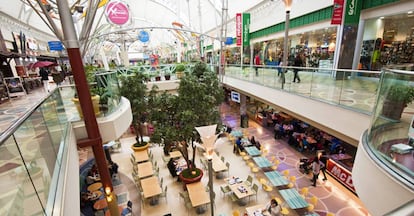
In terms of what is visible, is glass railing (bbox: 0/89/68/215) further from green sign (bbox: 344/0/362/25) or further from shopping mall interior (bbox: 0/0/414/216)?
green sign (bbox: 344/0/362/25)

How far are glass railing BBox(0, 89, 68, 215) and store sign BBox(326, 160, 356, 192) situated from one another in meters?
11.7

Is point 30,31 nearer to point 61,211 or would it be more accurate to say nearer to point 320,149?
point 61,211

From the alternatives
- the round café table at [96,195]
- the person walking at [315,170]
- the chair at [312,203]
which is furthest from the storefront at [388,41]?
the round café table at [96,195]

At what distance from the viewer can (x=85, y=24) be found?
6.55 meters

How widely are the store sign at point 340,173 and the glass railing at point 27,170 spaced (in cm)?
1167

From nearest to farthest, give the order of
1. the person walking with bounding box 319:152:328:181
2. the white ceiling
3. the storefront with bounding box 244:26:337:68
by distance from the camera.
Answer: the person walking with bounding box 319:152:328:181, the storefront with bounding box 244:26:337:68, the white ceiling

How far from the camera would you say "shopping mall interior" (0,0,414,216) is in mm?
3664

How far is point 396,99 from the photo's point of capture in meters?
4.43

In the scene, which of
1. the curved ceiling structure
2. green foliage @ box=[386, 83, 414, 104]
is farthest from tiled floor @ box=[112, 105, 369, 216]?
the curved ceiling structure

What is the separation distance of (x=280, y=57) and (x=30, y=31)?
29.2 meters

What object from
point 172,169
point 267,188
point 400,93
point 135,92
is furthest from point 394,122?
point 135,92

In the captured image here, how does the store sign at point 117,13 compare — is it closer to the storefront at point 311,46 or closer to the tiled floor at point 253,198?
the tiled floor at point 253,198

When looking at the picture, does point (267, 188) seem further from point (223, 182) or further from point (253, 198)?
point (223, 182)

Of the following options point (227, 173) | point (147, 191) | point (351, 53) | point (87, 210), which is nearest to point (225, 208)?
point (227, 173)
